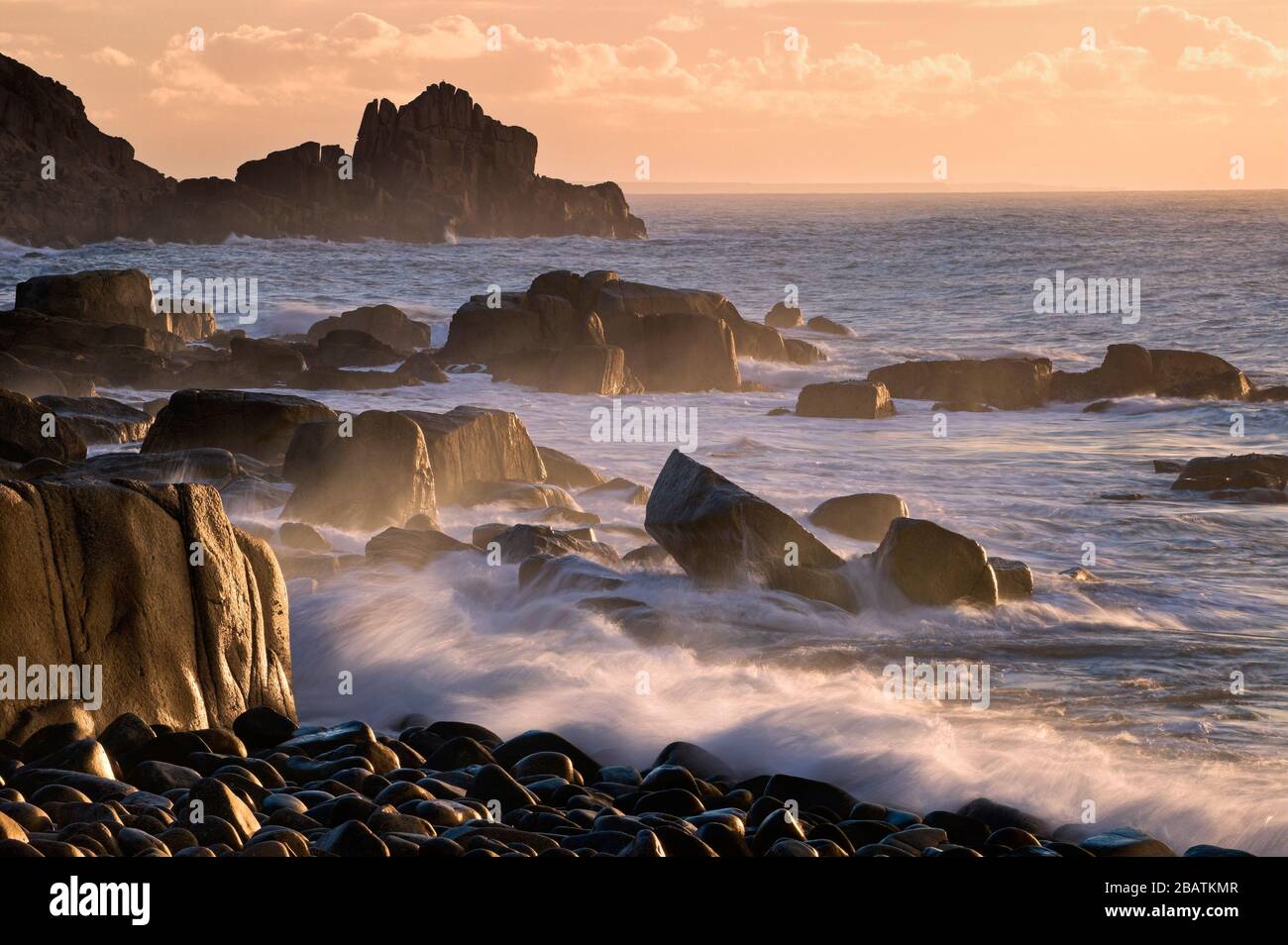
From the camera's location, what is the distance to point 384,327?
32750 mm

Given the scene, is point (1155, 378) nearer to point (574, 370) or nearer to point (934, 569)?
point (574, 370)

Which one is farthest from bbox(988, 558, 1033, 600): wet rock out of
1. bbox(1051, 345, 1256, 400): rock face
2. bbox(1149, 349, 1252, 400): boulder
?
bbox(1149, 349, 1252, 400): boulder

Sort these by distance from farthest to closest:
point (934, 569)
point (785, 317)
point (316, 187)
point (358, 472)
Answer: point (316, 187)
point (785, 317)
point (358, 472)
point (934, 569)

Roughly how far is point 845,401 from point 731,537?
45.0 ft

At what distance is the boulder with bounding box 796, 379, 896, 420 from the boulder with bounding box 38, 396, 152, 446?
11.3m

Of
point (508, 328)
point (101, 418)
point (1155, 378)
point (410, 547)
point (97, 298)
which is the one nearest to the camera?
point (410, 547)

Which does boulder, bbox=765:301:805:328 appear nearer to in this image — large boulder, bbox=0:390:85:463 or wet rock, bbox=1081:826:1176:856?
large boulder, bbox=0:390:85:463

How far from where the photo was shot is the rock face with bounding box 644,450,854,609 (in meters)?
10.3

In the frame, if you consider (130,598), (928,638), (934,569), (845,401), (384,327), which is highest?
(384,327)

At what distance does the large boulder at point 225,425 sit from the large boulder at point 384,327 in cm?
1822

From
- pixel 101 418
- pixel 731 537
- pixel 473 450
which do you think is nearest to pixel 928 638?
pixel 731 537

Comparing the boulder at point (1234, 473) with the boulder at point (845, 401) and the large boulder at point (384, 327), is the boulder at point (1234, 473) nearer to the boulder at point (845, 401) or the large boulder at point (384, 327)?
the boulder at point (845, 401)
